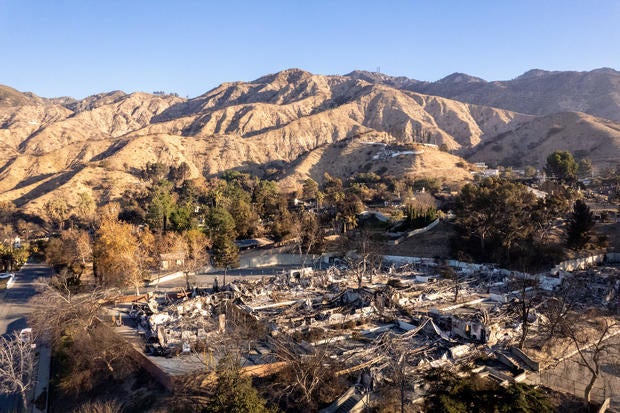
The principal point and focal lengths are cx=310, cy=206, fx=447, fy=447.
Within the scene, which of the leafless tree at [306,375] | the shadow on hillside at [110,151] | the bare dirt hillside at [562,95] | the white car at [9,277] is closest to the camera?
the leafless tree at [306,375]

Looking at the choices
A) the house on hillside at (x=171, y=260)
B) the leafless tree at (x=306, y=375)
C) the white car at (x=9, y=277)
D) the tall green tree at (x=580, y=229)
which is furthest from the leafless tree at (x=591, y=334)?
the white car at (x=9, y=277)

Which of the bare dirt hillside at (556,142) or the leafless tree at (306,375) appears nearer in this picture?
the leafless tree at (306,375)

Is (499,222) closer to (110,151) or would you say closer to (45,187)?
(45,187)

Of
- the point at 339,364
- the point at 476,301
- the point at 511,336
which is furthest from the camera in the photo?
the point at 476,301

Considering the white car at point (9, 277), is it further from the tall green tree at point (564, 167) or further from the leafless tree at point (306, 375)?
the tall green tree at point (564, 167)

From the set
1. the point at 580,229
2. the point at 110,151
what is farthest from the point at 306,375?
the point at 110,151

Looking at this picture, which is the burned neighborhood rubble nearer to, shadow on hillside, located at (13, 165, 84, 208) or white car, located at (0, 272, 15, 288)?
white car, located at (0, 272, 15, 288)

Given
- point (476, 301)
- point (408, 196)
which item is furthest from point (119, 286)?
point (408, 196)

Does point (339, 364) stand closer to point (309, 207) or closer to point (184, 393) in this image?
point (184, 393)
